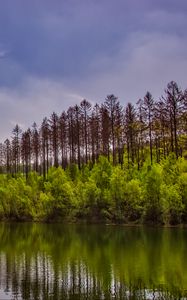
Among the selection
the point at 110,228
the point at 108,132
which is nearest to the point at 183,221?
the point at 110,228

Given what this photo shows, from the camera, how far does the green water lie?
2586cm

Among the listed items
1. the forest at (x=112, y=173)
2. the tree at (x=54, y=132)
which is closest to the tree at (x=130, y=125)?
the forest at (x=112, y=173)

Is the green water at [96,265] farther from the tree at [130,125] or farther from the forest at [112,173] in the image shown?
the tree at [130,125]

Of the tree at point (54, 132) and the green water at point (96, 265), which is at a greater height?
the tree at point (54, 132)

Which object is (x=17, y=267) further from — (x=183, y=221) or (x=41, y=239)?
(x=183, y=221)

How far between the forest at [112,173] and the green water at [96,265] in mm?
10060

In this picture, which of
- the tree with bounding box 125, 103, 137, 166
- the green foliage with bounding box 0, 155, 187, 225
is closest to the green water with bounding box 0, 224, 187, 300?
the green foliage with bounding box 0, 155, 187, 225

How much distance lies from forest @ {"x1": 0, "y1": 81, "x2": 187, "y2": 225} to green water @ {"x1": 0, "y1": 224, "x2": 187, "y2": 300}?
10.1 m

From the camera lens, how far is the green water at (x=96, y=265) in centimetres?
2586

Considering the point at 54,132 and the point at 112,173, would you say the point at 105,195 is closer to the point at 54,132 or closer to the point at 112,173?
the point at 112,173

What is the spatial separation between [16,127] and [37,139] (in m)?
11.0

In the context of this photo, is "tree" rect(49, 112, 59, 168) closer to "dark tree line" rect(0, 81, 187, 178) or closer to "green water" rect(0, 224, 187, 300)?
"dark tree line" rect(0, 81, 187, 178)

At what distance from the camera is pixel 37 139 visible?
11425cm

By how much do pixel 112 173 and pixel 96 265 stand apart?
42.0 meters
